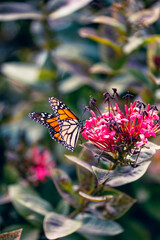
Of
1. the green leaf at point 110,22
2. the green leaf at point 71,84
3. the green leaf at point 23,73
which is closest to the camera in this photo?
the green leaf at point 110,22

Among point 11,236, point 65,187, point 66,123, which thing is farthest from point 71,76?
point 11,236

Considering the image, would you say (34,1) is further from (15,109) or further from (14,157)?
(14,157)

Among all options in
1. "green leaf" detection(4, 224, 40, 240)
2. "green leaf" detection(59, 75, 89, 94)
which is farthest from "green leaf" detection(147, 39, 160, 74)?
"green leaf" detection(4, 224, 40, 240)

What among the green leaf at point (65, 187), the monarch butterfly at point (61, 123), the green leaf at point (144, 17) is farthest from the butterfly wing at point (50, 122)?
the green leaf at point (144, 17)

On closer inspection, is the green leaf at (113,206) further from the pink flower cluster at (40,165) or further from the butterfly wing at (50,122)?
the pink flower cluster at (40,165)

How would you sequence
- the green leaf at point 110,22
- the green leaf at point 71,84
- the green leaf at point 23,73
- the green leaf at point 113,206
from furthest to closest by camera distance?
1. the green leaf at point 23,73
2. the green leaf at point 71,84
3. the green leaf at point 110,22
4. the green leaf at point 113,206

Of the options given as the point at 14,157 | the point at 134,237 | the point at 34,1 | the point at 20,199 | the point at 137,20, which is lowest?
the point at 134,237

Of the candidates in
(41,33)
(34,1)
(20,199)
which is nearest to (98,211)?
(20,199)
